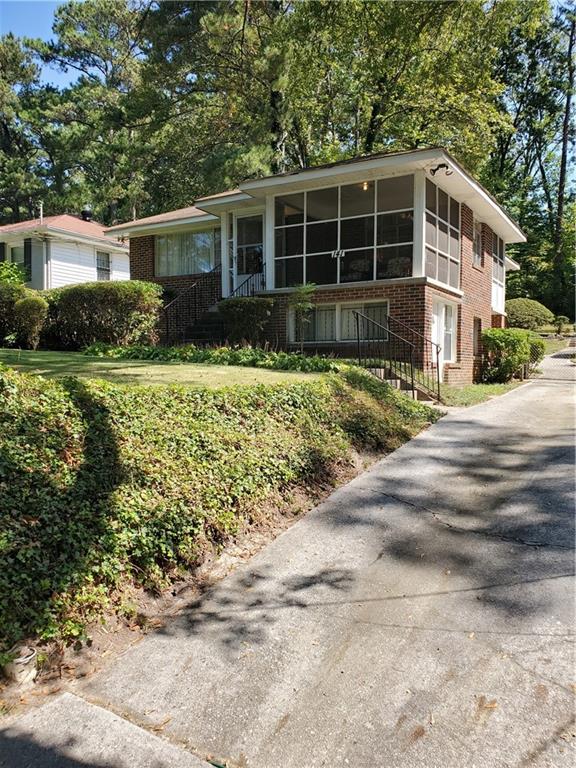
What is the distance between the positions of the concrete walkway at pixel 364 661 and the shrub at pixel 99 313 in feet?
30.5

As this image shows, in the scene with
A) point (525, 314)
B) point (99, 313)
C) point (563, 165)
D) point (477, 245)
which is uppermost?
point (563, 165)

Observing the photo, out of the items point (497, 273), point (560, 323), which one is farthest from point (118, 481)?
point (560, 323)

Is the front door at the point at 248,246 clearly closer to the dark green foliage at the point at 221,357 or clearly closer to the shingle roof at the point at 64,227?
the dark green foliage at the point at 221,357

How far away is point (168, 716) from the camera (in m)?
2.54

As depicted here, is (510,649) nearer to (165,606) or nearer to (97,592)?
(165,606)

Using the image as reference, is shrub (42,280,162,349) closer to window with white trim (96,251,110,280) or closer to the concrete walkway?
the concrete walkway

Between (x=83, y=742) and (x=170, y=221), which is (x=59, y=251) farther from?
(x=83, y=742)

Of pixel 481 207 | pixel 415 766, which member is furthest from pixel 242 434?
pixel 481 207

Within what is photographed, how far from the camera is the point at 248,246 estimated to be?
16.8 metres

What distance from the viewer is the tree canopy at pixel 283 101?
16172mm

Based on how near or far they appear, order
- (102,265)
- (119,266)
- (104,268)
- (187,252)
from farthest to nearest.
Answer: (119,266) → (104,268) → (102,265) → (187,252)

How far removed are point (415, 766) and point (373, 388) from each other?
6.30m

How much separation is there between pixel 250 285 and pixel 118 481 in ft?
42.6

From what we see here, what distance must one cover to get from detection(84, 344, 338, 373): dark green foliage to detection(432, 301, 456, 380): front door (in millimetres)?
4265
